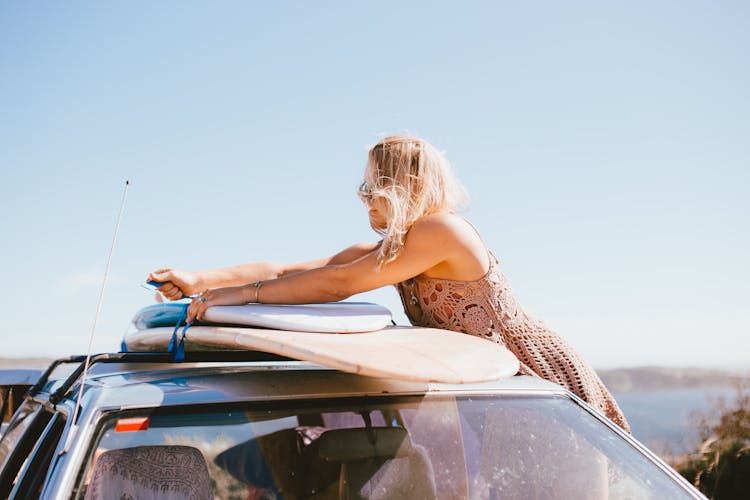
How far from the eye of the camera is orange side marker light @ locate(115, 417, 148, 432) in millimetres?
1768

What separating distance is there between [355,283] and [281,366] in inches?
17.8

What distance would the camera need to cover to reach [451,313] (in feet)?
8.81

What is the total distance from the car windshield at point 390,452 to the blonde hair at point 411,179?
820 mm

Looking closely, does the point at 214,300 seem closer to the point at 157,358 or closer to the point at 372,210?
the point at 157,358

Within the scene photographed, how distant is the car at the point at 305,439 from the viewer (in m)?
1.82

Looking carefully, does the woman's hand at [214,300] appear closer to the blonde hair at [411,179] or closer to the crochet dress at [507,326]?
the blonde hair at [411,179]

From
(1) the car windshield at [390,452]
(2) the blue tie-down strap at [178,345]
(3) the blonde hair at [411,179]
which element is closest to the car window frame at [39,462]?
(1) the car windshield at [390,452]

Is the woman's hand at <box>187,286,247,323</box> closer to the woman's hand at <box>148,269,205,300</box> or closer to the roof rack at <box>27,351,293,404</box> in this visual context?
the roof rack at <box>27,351,293,404</box>

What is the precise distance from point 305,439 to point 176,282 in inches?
35.3

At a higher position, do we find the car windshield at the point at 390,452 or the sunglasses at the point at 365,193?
the sunglasses at the point at 365,193

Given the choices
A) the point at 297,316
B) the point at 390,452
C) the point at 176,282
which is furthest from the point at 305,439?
the point at 176,282

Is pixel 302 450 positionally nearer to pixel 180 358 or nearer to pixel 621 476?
pixel 180 358

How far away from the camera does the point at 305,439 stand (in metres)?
2.48

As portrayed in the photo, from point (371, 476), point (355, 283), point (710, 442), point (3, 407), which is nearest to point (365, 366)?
point (371, 476)
